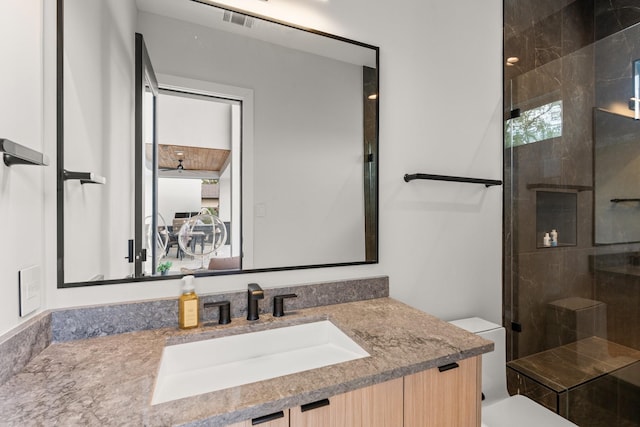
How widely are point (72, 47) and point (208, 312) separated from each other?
0.96 meters

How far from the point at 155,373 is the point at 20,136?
701 mm

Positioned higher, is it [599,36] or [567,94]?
[599,36]

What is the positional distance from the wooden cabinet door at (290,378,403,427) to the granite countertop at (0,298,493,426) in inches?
1.0

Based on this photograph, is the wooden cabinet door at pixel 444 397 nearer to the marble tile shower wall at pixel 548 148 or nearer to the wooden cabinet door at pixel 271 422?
the wooden cabinet door at pixel 271 422

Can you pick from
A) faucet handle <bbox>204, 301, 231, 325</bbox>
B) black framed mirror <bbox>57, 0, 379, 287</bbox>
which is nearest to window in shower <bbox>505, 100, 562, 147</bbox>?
black framed mirror <bbox>57, 0, 379, 287</bbox>

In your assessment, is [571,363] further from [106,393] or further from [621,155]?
[106,393]

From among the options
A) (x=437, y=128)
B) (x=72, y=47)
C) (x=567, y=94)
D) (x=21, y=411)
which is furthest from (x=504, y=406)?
(x=72, y=47)

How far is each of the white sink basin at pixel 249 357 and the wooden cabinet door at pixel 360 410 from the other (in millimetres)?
141

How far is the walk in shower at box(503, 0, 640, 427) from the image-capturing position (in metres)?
1.85

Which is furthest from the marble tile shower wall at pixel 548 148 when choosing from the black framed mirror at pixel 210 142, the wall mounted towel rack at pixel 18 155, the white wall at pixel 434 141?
the wall mounted towel rack at pixel 18 155

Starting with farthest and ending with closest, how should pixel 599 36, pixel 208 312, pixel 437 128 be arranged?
pixel 599 36 → pixel 437 128 → pixel 208 312

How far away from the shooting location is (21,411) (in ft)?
2.02

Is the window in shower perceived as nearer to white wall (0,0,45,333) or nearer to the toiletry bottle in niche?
the toiletry bottle in niche

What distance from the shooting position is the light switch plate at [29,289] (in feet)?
2.68
